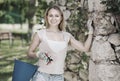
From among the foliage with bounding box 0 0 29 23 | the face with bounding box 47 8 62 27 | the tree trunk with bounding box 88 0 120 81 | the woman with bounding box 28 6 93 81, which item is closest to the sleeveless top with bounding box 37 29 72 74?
the woman with bounding box 28 6 93 81

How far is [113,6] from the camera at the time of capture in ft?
13.7

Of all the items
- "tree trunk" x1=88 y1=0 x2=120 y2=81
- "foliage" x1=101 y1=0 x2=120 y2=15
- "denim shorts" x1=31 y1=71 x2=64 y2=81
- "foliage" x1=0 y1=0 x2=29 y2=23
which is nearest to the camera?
"denim shorts" x1=31 y1=71 x2=64 y2=81

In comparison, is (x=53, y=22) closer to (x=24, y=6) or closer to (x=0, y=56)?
(x=0, y=56)

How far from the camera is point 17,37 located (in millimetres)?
19344

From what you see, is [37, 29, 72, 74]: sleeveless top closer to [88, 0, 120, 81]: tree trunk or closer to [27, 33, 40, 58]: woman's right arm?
[27, 33, 40, 58]: woman's right arm

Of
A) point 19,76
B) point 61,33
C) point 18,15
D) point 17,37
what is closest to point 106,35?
point 61,33

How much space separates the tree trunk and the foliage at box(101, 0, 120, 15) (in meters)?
0.09

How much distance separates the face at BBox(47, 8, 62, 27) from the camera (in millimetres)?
3875

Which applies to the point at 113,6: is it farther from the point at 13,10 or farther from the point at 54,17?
the point at 13,10

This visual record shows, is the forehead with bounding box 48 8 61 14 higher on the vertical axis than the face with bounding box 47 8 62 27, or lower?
higher

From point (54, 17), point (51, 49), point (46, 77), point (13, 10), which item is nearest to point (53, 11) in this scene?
point (54, 17)

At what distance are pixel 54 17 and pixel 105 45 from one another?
77 cm

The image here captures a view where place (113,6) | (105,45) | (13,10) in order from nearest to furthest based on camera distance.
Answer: (113,6)
(105,45)
(13,10)

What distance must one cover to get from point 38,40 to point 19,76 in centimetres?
39
